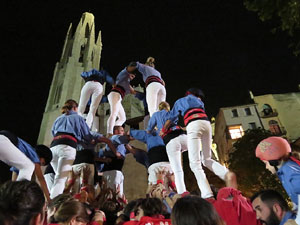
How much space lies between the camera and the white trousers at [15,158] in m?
4.29

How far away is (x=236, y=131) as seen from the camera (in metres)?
34.6

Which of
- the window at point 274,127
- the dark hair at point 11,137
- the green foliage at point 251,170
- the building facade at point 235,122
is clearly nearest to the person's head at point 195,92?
the dark hair at point 11,137

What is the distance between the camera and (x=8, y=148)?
4.30 meters

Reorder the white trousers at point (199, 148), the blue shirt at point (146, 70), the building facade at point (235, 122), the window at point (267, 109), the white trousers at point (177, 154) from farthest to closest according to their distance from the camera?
the window at point (267, 109)
the building facade at point (235, 122)
the blue shirt at point (146, 70)
the white trousers at point (177, 154)
the white trousers at point (199, 148)

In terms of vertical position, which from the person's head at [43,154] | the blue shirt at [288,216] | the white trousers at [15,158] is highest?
the person's head at [43,154]

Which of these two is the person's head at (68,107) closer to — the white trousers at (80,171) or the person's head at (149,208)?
the white trousers at (80,171)

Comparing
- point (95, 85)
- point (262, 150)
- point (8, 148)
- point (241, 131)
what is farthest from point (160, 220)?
point (241, 131)

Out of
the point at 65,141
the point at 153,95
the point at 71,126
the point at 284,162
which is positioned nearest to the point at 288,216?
the point at 284,162

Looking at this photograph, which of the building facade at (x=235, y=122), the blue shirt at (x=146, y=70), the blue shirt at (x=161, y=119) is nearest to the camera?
the blue shirt at (x=161, y=119)

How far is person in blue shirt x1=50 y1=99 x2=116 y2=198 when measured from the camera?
5.46 m

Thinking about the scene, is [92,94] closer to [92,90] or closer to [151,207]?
[92,90]

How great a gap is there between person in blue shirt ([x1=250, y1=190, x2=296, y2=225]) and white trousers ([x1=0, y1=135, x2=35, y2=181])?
3845 millimetres

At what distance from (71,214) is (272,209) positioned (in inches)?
97.8

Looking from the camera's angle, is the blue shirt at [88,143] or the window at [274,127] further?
the window at [274,127]
